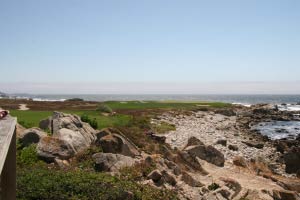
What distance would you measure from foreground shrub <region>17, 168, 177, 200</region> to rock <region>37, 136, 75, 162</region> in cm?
279

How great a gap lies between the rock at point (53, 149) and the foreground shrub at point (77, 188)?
2.79 metres

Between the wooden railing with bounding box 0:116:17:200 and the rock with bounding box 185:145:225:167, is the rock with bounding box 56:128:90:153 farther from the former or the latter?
the wooden railing with bounding box 0:116:17:200

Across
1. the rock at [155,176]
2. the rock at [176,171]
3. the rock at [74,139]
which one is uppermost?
the rock at [74,139]

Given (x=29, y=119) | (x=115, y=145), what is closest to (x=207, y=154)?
(x=115, y=145)

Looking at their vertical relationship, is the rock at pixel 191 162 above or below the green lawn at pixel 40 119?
below

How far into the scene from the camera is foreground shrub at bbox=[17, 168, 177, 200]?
11.4m

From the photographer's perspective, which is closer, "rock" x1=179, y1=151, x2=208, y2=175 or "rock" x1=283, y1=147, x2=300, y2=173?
"rock" x1=179, y1=151, x2=208, y2=175

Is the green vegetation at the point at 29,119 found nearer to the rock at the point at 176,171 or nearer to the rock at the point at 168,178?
the rock at the point at 176,171

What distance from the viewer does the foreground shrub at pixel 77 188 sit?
11445mm

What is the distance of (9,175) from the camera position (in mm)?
7008

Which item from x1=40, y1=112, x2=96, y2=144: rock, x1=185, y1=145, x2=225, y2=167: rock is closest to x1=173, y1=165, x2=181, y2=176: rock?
x1=185, y1=145, x2=225, y2=167: rock

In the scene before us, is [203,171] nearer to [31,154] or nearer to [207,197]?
[207,197]

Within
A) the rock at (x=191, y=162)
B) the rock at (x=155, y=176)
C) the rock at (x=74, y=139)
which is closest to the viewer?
the rock at (x=155, y=176)

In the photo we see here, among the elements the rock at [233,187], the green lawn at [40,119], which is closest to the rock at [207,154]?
the rock at [233,187]
